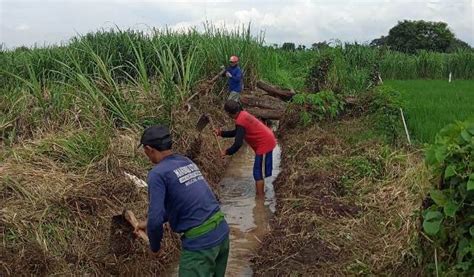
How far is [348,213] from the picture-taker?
18.2 feet

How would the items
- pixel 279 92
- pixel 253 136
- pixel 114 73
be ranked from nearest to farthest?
1. pixel 253 136
2. pixel 114 73
3. pixel 279 92

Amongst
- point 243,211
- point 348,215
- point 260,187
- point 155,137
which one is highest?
point 155,137

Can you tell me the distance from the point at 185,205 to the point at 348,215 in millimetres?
2476

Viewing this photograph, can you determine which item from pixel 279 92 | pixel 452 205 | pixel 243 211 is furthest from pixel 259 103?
pixel 452 205

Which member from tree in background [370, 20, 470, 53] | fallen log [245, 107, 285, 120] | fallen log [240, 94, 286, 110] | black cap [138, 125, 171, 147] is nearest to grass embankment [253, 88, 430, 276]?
black cap [138, 125, 171, 147]

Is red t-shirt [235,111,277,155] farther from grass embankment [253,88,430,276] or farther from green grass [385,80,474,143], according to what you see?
green grass [385,80,474,143]

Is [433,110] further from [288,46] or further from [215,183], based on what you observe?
[288,46]

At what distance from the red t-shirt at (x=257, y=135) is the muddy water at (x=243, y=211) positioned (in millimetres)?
704

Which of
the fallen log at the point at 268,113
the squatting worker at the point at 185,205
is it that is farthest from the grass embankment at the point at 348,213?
the fallen log at the point at 268,113

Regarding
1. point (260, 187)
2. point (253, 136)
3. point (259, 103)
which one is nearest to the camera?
point (253, 136)

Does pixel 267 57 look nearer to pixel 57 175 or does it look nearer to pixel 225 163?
pixel 225 163

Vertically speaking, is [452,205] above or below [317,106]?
above

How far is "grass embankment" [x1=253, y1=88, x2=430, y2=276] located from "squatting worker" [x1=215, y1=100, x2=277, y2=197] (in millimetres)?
333

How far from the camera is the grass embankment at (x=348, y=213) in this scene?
434 cm
